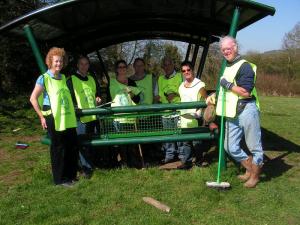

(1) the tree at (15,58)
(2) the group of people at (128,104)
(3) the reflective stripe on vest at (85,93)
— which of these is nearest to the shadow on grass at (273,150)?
(2) the group of people at (128,104)

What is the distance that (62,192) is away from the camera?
19.0ft

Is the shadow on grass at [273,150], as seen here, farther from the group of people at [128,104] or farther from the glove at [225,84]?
the glove at [225,84]

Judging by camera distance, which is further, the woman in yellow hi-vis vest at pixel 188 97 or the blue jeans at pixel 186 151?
A: the blue jeans at pixel 186 151

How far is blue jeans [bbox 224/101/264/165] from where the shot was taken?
5695 mm

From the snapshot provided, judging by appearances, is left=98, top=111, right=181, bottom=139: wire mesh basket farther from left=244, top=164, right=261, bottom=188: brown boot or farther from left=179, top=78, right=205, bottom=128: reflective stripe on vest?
left=244, top=164, right=261, bottom=188: brown boot

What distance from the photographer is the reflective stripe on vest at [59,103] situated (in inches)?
229

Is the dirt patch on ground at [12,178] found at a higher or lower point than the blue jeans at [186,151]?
lower

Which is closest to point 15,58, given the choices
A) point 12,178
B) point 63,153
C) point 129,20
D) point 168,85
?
point 129,20

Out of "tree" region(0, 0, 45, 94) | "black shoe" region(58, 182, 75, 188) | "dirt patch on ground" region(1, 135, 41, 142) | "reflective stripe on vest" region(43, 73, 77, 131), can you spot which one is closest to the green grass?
"black shoe" region(58, 182, 75, 188)

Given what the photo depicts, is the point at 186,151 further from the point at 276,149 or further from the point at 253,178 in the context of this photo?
the point at 276,149

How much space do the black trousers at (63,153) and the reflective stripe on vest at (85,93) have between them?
46 cm

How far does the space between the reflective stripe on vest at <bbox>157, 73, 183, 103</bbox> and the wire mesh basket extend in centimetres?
82

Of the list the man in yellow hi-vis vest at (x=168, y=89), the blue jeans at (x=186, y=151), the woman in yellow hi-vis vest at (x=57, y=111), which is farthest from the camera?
the man in yellow hi-vis vest at (x=168, y=89)

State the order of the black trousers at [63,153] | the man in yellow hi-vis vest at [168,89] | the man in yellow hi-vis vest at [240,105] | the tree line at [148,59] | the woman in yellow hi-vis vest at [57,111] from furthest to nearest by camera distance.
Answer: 1. the tree line at [148,59]
2. the man in yellow hi-vis vest at [168,89]
3. the black trousers at [63,153]
4. the woman in yellow hi-vis vest at [57,111]
5. the man in yellow hi-vis vest at [240,105]
